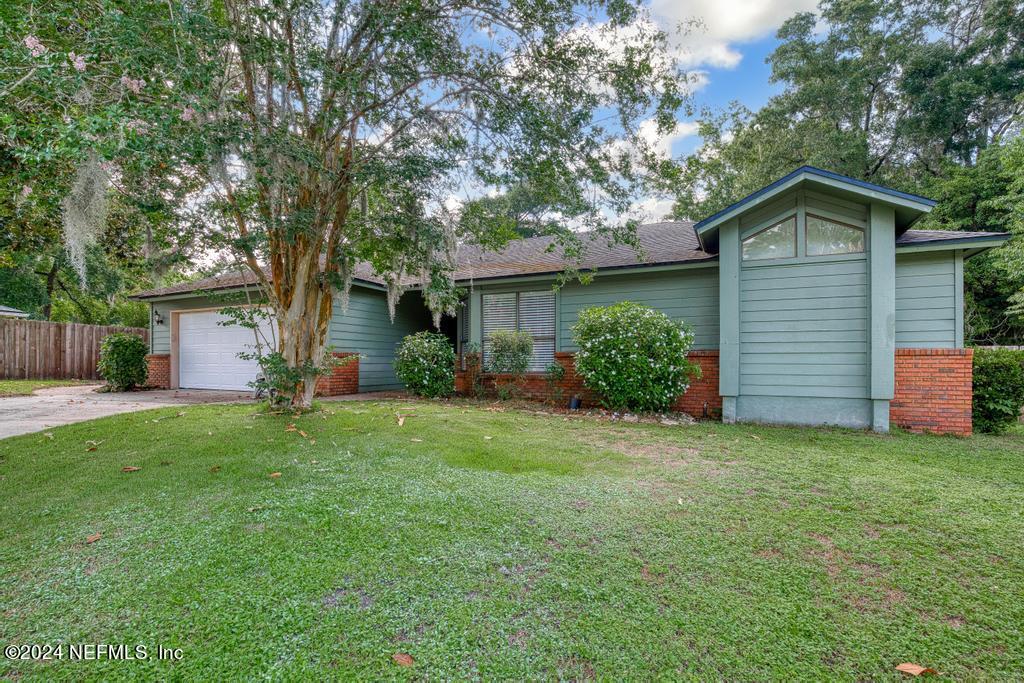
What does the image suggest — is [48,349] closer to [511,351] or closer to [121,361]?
[121,361]

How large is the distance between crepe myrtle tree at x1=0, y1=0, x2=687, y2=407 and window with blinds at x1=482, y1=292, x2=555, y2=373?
2937 millimetres

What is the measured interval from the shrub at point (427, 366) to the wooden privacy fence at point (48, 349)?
870 cm

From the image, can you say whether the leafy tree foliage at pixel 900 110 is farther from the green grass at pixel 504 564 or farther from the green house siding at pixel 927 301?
the green grass at pixel 504 564

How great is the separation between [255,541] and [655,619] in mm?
2171

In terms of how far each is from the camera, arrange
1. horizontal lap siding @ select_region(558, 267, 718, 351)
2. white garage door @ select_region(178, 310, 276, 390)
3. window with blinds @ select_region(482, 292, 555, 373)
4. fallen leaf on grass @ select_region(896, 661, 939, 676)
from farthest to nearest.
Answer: white garage door @ select_region(178, 310, 276, 390), window with blinds @ select_region(482, 292, 555, 373), horizontal lap siding @ select_region(558, 267, 718, 351), fallen leaf on grass @ select_region(896, 661, 939, 676)

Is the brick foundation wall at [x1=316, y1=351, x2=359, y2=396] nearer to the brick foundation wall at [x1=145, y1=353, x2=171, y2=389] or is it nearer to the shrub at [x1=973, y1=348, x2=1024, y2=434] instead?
→ the brick foundation wall at [x1=145, y1=353, x2=171, y2=389]

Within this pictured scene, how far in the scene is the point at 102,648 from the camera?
1757 mm

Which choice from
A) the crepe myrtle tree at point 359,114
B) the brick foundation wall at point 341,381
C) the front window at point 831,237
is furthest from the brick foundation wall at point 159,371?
the front window at point 831,237

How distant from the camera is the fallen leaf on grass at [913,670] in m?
1.72

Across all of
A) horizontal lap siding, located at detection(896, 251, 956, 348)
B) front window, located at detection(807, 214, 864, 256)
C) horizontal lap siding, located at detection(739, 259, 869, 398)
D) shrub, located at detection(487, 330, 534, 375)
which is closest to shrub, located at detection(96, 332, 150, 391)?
shrub, located at detection(487, 330, 534, 375)

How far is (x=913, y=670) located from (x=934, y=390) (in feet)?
21.3

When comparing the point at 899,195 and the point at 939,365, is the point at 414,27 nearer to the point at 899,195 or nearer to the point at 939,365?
the point at 899,195

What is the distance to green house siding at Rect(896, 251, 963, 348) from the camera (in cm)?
655

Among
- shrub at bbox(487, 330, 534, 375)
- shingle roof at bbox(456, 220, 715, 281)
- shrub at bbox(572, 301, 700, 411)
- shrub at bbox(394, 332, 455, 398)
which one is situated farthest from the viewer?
shrub at bbox(394, 332, 455, 398)
